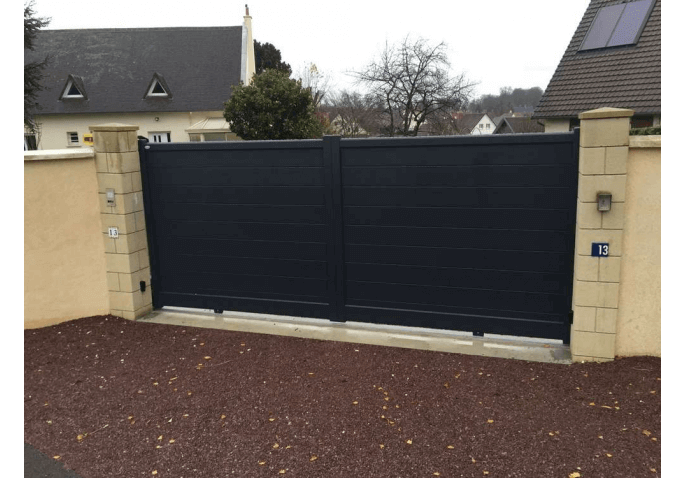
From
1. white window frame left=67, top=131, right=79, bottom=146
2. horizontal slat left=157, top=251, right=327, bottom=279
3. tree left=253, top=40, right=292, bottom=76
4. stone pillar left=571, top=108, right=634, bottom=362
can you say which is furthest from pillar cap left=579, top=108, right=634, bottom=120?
tree left=253, top=40, right=292, bottom=76

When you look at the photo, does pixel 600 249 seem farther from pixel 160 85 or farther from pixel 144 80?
pixel 144 80

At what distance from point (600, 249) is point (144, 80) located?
108 feet

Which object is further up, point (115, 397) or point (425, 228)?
point (425, 228)

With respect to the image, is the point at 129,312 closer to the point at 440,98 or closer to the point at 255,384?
the point at 255,384

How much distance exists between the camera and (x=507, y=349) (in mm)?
5652

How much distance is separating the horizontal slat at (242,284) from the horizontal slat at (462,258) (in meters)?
0.63

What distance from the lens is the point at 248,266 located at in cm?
672

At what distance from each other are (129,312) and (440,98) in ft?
82.5

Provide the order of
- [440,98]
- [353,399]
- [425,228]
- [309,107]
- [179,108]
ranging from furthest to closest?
[179,108], [440,98], [309,107], [425,228], [353,399]

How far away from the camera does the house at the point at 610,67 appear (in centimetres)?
1603

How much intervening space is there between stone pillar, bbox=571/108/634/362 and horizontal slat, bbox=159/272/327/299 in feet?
9.27

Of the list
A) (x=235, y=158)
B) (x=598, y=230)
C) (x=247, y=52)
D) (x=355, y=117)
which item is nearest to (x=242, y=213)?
(x=235, y=158)

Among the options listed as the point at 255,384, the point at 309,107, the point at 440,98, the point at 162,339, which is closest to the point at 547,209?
the point at 255,384

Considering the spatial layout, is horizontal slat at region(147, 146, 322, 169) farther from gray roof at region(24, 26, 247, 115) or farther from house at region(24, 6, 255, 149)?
gray roof at region(24, 26, 247, 115)
